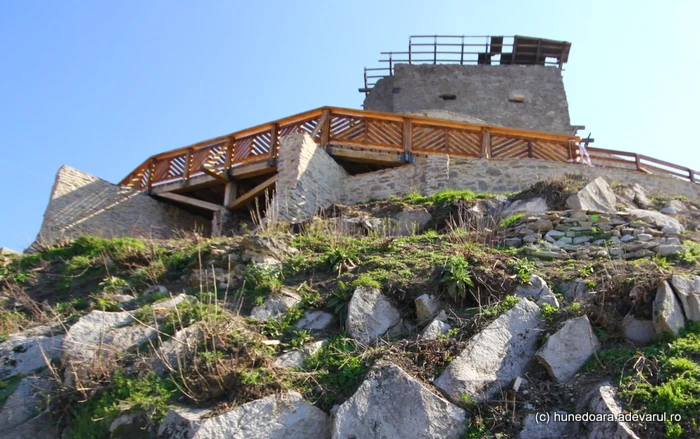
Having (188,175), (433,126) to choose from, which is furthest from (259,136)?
(433,126)

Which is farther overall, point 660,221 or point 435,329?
point 660,221

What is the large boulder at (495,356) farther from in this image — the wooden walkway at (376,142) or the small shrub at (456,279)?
the wooden walkway at (376,142)

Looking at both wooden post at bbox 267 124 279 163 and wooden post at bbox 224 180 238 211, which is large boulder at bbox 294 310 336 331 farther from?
wooden post at bbox 224 180 238 211

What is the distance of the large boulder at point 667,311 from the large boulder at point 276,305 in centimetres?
327

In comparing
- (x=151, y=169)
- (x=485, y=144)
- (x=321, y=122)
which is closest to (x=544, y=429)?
(x=485, y=144)

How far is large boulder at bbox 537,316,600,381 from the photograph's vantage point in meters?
5.59

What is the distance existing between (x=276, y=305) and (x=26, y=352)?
7.97 ft

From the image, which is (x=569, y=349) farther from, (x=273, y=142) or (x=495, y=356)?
(x=273, y=142)

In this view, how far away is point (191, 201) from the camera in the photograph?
14.9 metres

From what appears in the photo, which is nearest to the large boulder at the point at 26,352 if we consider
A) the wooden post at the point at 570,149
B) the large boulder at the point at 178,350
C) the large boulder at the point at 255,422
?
the large boulder at the point at 178,350

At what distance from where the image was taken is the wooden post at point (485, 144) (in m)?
13.8

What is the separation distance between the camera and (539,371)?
5.68m

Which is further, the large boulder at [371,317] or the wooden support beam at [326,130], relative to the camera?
the wooden support beam at [326,130]

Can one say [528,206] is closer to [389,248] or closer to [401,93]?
[389,248]
